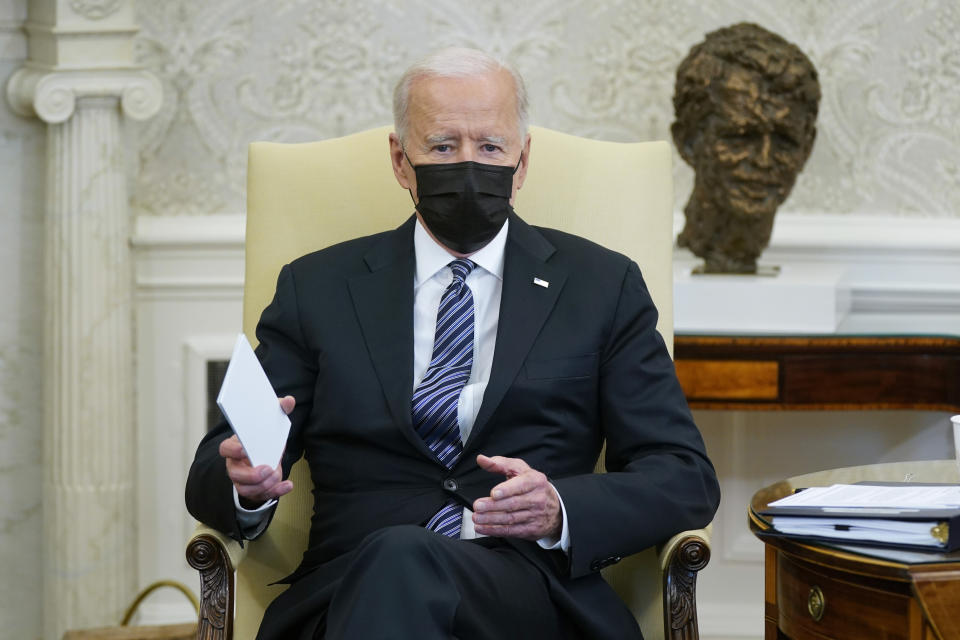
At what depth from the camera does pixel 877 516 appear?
169cm

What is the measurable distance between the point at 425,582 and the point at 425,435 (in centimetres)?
42

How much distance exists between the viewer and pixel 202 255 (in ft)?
11.2

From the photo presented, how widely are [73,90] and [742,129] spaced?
63.8 inches

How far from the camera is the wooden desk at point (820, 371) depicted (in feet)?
8.96

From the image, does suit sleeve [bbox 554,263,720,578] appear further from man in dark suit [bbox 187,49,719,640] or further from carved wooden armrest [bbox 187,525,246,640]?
carved wooden armrest [bbox 187,525,246,640]

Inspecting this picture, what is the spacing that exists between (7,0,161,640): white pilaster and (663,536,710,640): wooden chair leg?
1.79m

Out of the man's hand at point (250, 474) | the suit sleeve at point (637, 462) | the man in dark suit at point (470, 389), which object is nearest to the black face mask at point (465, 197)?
the man in dark suit at point (470, 389)

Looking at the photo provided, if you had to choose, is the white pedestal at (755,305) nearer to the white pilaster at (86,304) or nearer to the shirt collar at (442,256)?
the shirt collar at (442,256)

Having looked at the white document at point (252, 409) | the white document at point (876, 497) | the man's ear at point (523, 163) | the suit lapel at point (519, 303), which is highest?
the man's ear at point (523, 163)

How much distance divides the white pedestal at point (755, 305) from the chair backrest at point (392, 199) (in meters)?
0.49

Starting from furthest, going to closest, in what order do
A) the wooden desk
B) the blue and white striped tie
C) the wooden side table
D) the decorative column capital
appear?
the decorative column capital < the wooden desk < the blue and white striped tie < the wooden side table

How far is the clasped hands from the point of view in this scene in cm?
174

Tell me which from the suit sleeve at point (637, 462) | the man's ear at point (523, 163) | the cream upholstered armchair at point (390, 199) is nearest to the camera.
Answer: the suit sleeve at point (637, 462)

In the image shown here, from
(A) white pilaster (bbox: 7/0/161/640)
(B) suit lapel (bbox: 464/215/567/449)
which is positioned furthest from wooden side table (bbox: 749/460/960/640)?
(A) white pilaster (bbox: 7/0/161/640)
